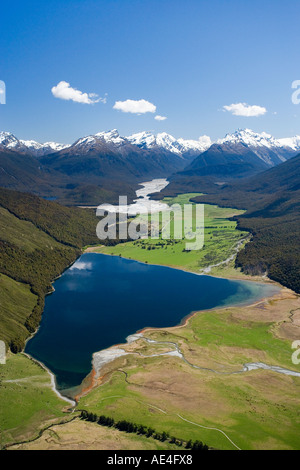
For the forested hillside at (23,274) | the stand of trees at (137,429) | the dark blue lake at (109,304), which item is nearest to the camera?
the stand of trees at (137,429)

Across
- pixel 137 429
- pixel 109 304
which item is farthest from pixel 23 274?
pixel 137 429

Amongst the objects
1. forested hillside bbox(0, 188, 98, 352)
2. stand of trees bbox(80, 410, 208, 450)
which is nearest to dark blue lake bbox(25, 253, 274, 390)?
forested hillside bbox(0, 188, 98, 352)

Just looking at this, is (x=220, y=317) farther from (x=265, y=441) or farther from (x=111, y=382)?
(x=265, y=441)

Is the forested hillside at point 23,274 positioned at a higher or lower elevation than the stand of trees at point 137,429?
higher

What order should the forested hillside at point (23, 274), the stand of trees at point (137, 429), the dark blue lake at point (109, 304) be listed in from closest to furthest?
the stand of trees at point (137, 429) → the dark blue lake at point (109, 304) → the forested hillside at point (23, 274)

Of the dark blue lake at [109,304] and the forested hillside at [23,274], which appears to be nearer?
the dark blue lake at [109,304]

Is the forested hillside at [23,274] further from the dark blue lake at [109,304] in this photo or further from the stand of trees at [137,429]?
the stand of trees at [137,429]

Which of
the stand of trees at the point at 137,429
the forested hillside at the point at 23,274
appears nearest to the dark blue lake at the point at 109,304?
the forested hillside at the point at 23,274

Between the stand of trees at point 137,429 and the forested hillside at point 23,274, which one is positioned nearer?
the stand of trees at point 137,429
